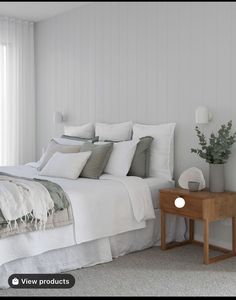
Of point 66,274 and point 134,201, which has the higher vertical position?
point 134,201

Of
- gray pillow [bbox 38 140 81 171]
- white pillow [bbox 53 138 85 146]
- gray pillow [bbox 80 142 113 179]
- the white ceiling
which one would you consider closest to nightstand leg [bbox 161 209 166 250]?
gray pillow [bbox 80 142 113 179]

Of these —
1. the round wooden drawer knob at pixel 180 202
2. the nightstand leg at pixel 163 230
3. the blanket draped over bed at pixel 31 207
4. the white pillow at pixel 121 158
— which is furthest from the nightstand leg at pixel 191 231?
the blanket draped over bed at pixel 31 207

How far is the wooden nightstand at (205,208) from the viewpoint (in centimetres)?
362

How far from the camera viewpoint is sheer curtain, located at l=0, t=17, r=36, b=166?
6.25 metres

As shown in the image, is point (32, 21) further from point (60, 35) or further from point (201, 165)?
point (201, 165)

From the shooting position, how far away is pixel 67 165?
4.23 metres

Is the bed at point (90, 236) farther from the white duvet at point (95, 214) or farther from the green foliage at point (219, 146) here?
the green foliage at point (219, 146)

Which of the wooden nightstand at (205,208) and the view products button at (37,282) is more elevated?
the wooden nightstand at (205,208)

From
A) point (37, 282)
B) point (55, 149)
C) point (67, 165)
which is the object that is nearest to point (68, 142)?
point (55, 149)

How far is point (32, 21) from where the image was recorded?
6383mm

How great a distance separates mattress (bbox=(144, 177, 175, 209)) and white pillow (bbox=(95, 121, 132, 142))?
63 centimetres

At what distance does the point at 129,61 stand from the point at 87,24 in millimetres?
961

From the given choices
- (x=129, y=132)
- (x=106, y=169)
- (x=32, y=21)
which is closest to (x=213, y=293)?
(x=106, y=169)

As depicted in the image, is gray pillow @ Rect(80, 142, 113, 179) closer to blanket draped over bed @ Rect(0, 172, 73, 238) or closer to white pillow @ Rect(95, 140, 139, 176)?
white pillow @ Rect(95, 140, 139, 176)
